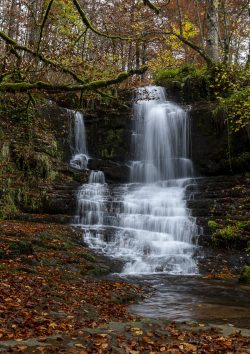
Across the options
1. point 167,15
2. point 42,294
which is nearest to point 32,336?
point 42,294

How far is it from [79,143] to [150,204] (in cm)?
654

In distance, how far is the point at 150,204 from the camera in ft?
49.5

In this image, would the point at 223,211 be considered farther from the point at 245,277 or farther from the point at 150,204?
the point at 245,277

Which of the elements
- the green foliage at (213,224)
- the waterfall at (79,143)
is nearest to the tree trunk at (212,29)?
the waterfall at (79,143)

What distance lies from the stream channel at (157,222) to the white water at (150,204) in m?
0.03

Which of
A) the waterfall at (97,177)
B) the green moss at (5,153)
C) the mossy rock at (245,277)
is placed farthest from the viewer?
the waterfall at (97,177)

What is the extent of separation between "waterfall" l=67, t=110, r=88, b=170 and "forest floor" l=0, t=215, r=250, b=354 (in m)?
9.27

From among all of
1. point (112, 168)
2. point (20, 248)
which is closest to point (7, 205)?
point (20, 248)

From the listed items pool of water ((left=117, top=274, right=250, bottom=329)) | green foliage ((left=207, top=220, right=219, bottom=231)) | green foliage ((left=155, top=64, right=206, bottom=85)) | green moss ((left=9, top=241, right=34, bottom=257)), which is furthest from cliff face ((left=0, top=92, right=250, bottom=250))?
pool of water ((left=117, top=274, right=250, bottom=329))

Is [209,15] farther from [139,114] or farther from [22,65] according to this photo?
[22,65]

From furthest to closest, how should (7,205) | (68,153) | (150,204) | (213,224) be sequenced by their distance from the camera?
1. (68,153)
2. (150,204)
3. (7,205)
4. (213,224)

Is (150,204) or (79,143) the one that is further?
(79,143)

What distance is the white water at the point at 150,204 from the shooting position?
466 inches

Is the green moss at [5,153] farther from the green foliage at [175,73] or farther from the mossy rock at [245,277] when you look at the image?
the green foliage at [175,73]
